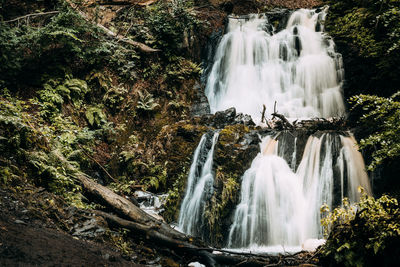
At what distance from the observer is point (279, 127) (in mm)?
9484

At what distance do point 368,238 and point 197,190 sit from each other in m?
5.56

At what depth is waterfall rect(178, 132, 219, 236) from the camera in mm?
7746

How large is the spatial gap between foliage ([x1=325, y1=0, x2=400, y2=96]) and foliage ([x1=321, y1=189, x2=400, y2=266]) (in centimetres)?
747

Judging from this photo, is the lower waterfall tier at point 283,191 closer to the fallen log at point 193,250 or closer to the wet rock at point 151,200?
the wet rock at point 151,200

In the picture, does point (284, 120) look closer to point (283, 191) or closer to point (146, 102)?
point (283, 191)

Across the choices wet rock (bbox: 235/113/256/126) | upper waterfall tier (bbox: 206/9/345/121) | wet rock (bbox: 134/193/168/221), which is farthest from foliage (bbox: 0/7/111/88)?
wet rock (bbox: 235/113/256/126)

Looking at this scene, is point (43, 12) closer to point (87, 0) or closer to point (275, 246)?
point (87, 0)

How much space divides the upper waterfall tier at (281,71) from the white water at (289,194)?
4.11m

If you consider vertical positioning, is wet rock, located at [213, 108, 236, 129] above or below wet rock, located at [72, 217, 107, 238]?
above

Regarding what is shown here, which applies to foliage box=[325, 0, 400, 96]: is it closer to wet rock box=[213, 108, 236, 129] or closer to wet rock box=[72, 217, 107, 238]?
wet rock box=[213, 108, 236, 129]

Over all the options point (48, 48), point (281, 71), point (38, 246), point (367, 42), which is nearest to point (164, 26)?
point (48, 48)

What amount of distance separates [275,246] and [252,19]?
40.6ft

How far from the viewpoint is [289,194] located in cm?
762

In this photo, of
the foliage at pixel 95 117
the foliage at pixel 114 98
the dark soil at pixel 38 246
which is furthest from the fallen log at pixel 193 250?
the foliage at pixel 114 98
